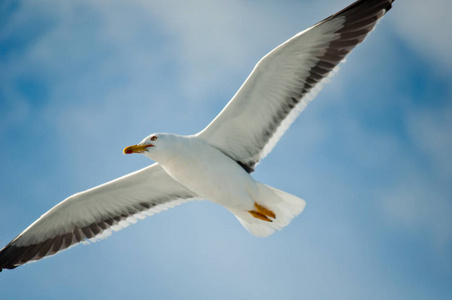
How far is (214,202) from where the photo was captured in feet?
28.8

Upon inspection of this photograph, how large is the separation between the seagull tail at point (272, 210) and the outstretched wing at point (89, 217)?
1.25 m

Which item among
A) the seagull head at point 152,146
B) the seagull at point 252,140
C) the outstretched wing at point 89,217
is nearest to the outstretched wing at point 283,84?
the seagull at point 252,140

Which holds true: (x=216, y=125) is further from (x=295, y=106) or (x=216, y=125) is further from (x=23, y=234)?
(x=23, y=234)

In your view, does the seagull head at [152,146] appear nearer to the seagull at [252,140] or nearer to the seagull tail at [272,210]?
the seagull at [252,140]

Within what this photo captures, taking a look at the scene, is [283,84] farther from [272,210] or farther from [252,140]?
[272,210]

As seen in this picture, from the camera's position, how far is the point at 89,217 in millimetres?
9938

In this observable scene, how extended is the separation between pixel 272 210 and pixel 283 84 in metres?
1.77

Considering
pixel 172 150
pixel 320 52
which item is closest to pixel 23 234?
pixel 172 150

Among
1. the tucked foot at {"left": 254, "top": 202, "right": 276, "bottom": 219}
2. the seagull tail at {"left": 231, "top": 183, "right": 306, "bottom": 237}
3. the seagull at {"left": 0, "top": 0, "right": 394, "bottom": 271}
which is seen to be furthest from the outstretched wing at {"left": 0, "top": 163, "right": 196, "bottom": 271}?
the tucked foot at {"left": 254, "top": 202, "right": 276, "bottom": 219}

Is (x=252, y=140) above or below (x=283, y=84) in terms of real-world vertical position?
below

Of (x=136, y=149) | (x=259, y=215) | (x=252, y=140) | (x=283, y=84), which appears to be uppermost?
(x=283, y=84)

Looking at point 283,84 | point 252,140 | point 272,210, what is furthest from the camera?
point 252,140

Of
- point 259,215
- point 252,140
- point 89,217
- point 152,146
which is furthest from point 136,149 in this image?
point 89,217

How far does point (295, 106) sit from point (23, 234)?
4788 millimetres
